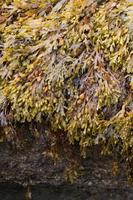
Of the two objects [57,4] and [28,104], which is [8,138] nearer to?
[28,104]

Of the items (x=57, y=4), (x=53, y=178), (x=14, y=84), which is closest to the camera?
(x=14, y=84)

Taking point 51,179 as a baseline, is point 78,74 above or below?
above

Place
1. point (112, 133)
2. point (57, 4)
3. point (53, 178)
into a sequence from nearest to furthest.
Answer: point (112, 133)
point (57, 4)
point (53, 178)

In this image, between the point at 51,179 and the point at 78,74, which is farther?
the point at 51,179

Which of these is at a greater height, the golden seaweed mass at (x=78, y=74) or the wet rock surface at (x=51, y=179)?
the golden seaweed mass at (x=78, y=74)

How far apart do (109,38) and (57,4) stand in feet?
1.46

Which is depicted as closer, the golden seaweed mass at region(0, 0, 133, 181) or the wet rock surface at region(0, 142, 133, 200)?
the golden seaweed mass at region(0, 0, 133, 181)

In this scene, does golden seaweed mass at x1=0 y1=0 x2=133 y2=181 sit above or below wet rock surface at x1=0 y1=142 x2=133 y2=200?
above

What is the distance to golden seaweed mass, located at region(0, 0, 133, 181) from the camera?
2.08m

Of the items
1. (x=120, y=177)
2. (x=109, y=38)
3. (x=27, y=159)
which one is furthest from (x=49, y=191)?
(x=109, y=38)

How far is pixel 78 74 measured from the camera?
217cm

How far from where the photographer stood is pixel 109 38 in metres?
2.14

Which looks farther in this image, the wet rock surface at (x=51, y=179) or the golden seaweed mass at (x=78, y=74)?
the wet rock surface at (x=51, y=179)

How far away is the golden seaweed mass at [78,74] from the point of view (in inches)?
81.7
